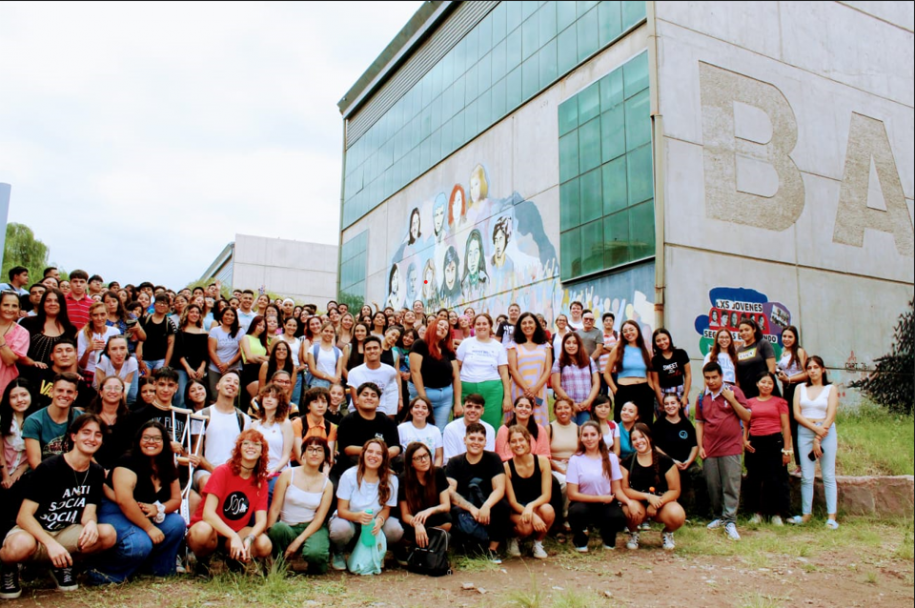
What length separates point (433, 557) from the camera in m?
5.78

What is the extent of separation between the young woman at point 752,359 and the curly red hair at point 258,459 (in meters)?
6.15

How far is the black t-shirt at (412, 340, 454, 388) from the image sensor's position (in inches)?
310

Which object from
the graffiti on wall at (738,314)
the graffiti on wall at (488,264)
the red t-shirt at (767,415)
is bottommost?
the red t-shirt at (767,415)

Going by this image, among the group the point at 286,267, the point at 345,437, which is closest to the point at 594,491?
the point at 345,437

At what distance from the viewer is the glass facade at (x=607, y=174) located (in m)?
14.7

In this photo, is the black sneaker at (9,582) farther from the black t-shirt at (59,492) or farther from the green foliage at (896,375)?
the green foliage at (896,375)

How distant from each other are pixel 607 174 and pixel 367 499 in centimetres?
1168

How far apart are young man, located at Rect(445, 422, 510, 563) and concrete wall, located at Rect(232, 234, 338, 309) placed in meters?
48.3

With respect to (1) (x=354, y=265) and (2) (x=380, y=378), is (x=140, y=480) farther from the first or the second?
(1) (x=354, y=265)

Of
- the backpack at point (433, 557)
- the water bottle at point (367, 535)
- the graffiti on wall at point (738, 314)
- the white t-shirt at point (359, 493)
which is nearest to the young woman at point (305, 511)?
the white t-shirt at point (359, 493)

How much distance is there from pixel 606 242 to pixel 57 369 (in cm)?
1186

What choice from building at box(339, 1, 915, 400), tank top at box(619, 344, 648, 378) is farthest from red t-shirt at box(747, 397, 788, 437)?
building at box(339, 1, 915, 400)

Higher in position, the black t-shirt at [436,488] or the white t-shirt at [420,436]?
the white t-shirt at [420,436]

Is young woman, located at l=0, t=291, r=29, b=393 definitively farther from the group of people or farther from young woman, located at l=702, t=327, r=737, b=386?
young woman, located at l=702, t=327, r=737, b=386
